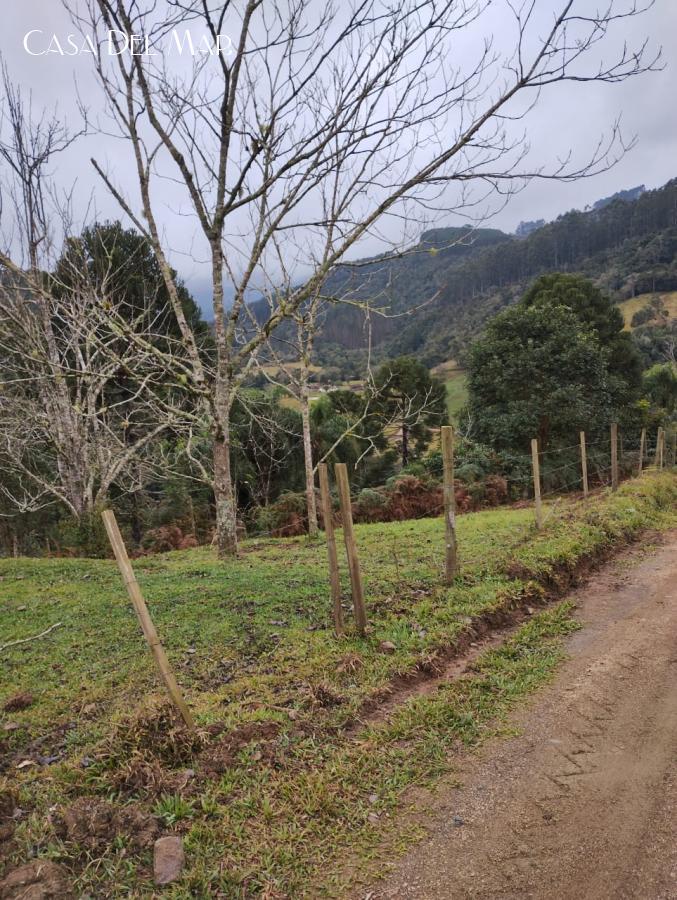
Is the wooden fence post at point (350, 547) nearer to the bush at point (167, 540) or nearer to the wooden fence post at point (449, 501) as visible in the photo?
the wooden fence post at point (449, 501)

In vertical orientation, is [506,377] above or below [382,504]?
above

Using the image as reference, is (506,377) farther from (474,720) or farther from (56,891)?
(56,891)

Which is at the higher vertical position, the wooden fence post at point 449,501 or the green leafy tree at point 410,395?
the green leafy tree at point 410,395

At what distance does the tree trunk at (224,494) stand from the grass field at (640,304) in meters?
65.4

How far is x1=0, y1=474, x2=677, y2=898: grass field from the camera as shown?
9.70 ft

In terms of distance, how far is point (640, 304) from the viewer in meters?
69.2

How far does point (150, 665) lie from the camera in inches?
211

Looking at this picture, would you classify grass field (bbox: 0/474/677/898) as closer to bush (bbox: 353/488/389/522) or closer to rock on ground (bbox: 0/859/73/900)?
rock on ground (bbox: 0/859/73/900)

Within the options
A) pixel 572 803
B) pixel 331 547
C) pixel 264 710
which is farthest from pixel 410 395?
pixel 572 803

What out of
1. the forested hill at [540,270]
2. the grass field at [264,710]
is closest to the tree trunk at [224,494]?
the grass field at [264,710]

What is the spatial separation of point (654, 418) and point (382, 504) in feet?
49.2

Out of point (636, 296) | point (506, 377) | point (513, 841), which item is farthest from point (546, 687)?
point (636, 296)

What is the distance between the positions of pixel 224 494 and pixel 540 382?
13.4m

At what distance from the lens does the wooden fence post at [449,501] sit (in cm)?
611
